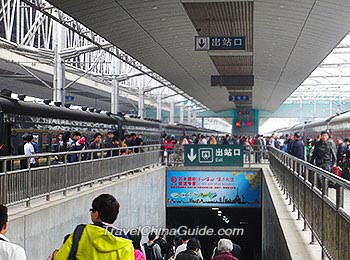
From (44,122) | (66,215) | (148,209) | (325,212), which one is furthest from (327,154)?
(44,122)

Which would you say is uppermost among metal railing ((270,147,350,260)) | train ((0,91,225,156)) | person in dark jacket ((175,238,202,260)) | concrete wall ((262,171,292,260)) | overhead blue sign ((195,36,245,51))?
overhead blue sign ((195,36,245,51))

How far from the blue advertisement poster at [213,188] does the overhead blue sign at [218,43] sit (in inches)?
335

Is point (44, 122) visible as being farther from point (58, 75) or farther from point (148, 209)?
point (58, 75)

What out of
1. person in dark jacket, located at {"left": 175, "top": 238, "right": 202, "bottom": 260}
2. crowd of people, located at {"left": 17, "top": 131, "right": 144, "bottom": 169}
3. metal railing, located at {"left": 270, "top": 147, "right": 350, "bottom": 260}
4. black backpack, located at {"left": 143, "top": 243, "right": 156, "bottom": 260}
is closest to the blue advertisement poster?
crowd of people, located at {"left": 17, "top": 131, "right": 144, "bottom": 169}

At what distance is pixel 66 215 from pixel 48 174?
879 mm

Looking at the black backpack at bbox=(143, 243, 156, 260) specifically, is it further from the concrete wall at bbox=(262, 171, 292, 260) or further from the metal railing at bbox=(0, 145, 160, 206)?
the concrete wall at bbox=(262, 171, 292, 260)

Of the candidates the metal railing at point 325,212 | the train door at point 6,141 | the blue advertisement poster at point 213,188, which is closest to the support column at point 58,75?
the blue advertisement poster at point 213,188

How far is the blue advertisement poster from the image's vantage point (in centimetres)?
2794

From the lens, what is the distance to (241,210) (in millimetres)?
31531

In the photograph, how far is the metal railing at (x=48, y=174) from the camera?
10.3 m

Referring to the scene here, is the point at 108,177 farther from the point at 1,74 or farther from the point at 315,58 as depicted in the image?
the point at 1,74

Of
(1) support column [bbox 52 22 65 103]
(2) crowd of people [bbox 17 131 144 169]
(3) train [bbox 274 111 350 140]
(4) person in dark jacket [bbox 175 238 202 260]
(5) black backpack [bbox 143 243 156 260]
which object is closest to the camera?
(4) person in dark jacket [bbox 175 238 202 260]

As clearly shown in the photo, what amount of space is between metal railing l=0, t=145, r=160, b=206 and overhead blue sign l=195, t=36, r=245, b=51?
416 centimetres

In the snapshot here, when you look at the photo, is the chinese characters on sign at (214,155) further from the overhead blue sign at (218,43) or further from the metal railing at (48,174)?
the metal railing at (48,174)
